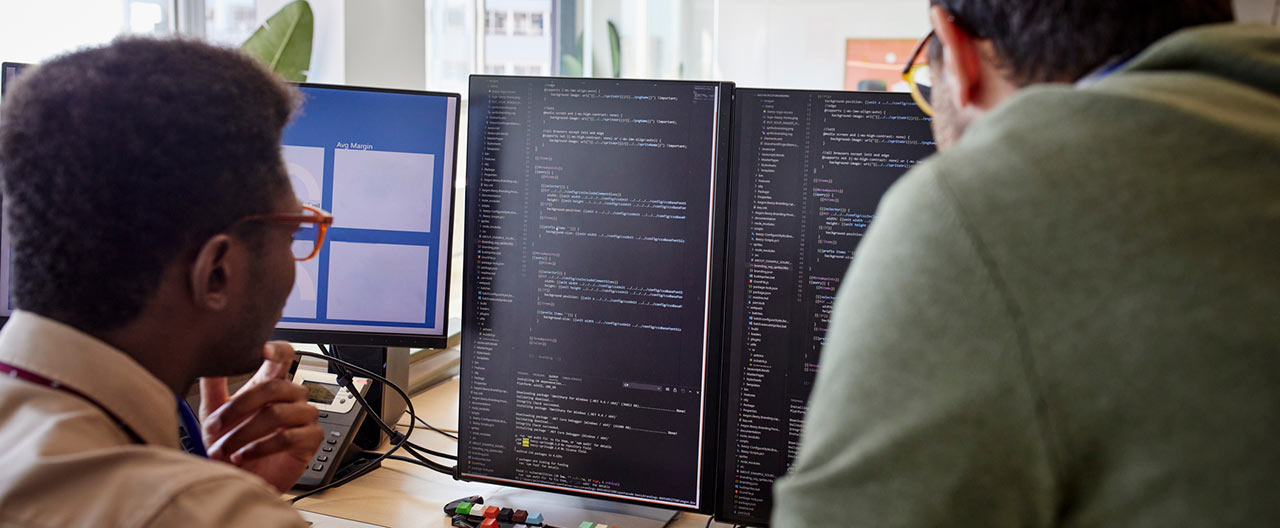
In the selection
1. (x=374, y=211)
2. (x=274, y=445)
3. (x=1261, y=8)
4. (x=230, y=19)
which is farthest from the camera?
(x=230, y=19)

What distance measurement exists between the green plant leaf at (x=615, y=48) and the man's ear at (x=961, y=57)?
398cm

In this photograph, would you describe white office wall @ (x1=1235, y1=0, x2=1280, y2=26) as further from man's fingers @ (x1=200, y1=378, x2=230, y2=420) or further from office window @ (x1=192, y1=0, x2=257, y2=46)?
office window @ (x1=192, y1=0, x2=257, y2=46)

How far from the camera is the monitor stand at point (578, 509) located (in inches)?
49.8

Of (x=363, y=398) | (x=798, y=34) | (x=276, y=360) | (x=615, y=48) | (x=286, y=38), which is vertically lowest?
(x=363, y=398)

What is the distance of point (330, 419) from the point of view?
1440 millimetres

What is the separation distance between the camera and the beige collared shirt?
25.1 inches

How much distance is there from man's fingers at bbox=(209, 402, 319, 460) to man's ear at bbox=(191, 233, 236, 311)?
10.2 inches

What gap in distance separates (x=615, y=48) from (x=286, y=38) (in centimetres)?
305

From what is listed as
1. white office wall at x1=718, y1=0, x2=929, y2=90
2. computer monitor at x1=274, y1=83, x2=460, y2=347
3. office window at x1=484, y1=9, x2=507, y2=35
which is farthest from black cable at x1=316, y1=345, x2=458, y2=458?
white office wall at x1=718, y1=0, x2=929, y2=90

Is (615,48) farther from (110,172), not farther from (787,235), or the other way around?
(110,172)

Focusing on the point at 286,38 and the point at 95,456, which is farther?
the point at 286,38

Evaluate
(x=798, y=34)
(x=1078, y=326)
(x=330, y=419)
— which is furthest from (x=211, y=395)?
(x=798, y=34)

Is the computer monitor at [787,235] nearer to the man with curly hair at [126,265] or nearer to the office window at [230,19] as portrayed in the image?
the man with curly hair at [126,265]

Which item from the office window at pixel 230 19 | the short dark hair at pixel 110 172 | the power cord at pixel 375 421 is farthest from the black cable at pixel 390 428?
the office window at pixel 230 19
